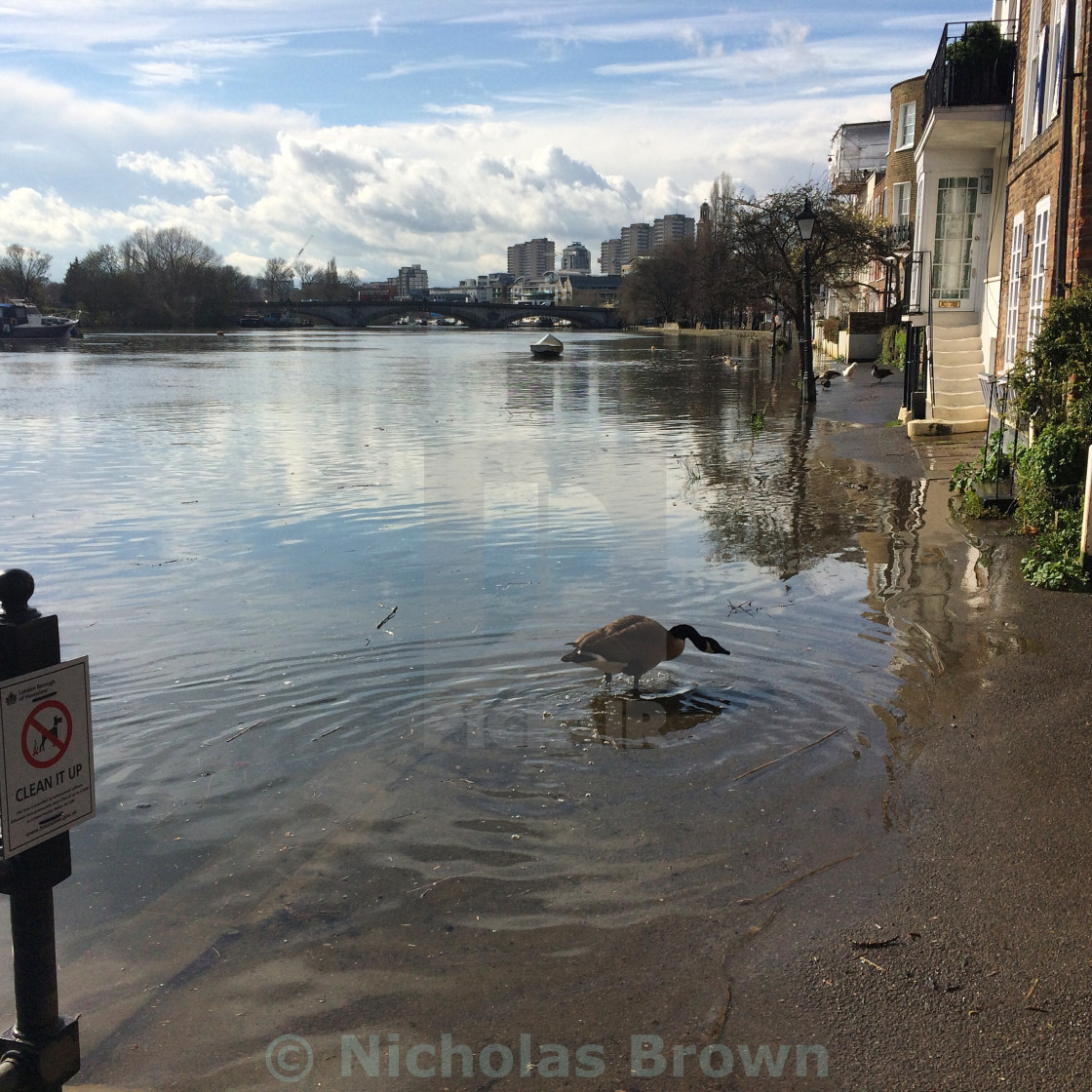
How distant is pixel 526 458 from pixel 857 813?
45.5ft

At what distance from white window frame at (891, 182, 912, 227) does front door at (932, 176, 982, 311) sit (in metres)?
22.8

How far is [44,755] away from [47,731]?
2.5 inches

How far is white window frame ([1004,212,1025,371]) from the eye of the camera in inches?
613

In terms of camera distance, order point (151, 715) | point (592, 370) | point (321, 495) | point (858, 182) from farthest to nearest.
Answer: point (858, 182) → point (592, 370) → point (321, 495) → point (151, 715)

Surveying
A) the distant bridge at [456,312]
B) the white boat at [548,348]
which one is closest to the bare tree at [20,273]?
the distant bridge at [456,312]

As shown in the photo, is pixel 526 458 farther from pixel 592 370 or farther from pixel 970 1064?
pixel 592 370

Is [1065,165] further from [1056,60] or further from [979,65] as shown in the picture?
[979,65]

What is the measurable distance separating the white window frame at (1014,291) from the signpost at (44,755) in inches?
596

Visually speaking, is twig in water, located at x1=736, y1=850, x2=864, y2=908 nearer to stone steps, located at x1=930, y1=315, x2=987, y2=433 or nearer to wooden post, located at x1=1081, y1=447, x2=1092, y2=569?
wooden post, located at x1=1081, y1=447, x2=1092, y2=569

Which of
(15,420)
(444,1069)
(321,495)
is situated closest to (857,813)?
(444,1069)

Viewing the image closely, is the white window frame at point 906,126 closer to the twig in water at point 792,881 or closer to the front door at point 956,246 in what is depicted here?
the front door at point 956,246

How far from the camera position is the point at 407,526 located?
1249cm

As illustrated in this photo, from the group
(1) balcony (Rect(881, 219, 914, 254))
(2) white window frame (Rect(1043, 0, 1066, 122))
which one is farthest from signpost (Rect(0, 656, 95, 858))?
(1) balcony (Rect(881, 219, 914, 254))

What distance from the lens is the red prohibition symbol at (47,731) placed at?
2787 millimetres
